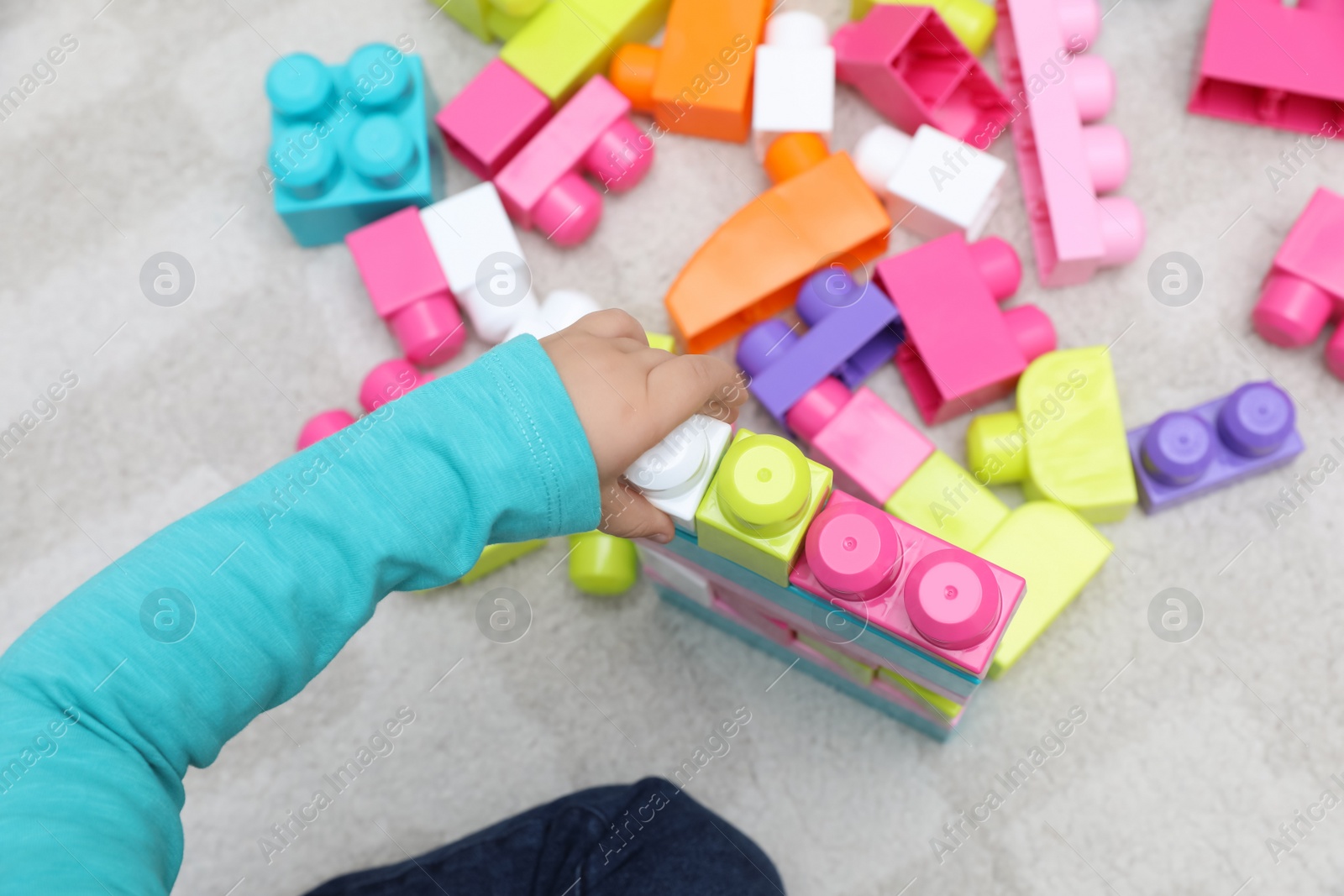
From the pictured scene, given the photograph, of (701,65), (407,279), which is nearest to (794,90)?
(701,65)

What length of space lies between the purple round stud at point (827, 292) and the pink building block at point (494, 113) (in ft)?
1.14

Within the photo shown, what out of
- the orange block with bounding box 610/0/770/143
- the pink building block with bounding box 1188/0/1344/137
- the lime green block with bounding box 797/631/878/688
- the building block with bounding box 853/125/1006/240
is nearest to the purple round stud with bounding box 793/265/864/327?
the building block with bounding box 853/125/1006/240

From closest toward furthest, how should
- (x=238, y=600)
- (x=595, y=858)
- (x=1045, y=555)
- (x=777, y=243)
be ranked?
(x=238, y=600), (x=595, y=858), (x=1045, y=555), (x=777, y=243)

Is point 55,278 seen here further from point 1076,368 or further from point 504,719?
point 1076,368

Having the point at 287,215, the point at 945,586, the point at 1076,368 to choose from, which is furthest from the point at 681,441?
the point at 287,215

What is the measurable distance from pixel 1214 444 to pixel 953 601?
452mm

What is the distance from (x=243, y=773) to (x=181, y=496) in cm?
29

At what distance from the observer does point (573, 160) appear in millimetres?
1063

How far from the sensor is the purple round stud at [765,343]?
1012mm

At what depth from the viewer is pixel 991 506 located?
934 mm

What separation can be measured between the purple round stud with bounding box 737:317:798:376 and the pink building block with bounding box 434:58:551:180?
0.33m

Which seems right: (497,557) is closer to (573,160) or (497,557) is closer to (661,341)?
(661,341)

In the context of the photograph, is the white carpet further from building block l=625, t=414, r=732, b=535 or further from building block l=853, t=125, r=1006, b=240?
building block l=625, t=414, r=732, b=535

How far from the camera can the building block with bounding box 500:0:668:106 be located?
1.08 metres
